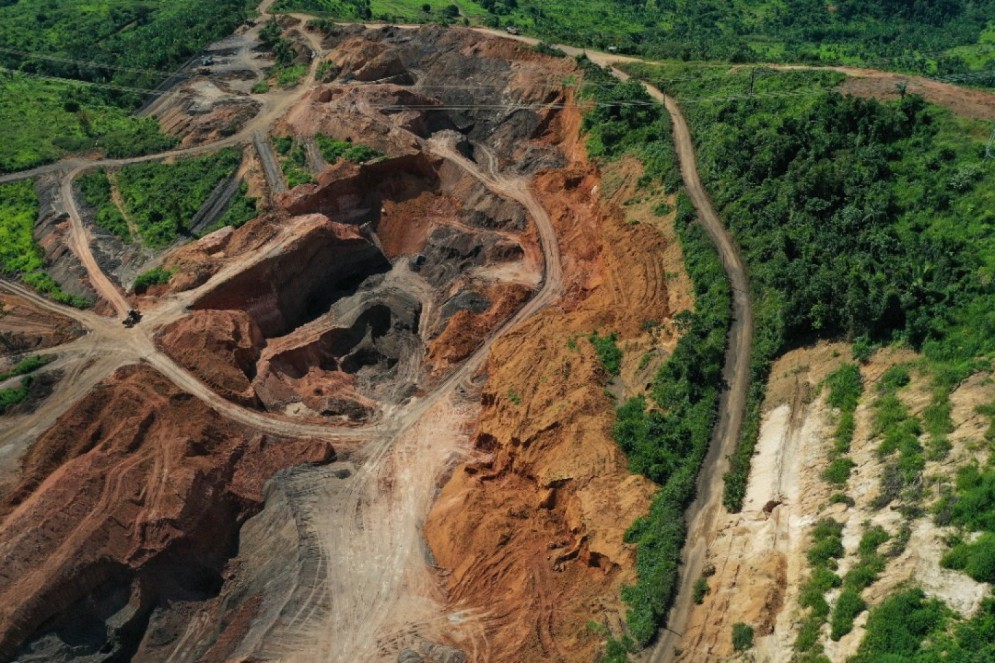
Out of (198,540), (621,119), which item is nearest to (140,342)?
(198,540)

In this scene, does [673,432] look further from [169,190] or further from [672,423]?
[169,190]

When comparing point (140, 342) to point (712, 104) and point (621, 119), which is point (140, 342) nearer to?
point (621, 119)

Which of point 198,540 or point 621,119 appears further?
point 621,119

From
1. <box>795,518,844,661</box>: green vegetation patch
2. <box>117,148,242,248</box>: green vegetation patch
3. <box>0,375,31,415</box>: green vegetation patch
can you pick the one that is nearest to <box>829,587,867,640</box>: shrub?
<box>795,518,844,661</box>: green vegetation patch

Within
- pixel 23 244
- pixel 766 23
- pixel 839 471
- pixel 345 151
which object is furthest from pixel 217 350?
pixel 766 23

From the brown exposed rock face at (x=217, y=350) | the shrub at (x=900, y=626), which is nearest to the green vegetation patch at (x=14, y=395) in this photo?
the brown exposed rock face at (x=217, y=350)

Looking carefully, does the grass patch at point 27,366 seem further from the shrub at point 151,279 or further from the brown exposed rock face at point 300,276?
the brown exposed rock face at point 300,276
